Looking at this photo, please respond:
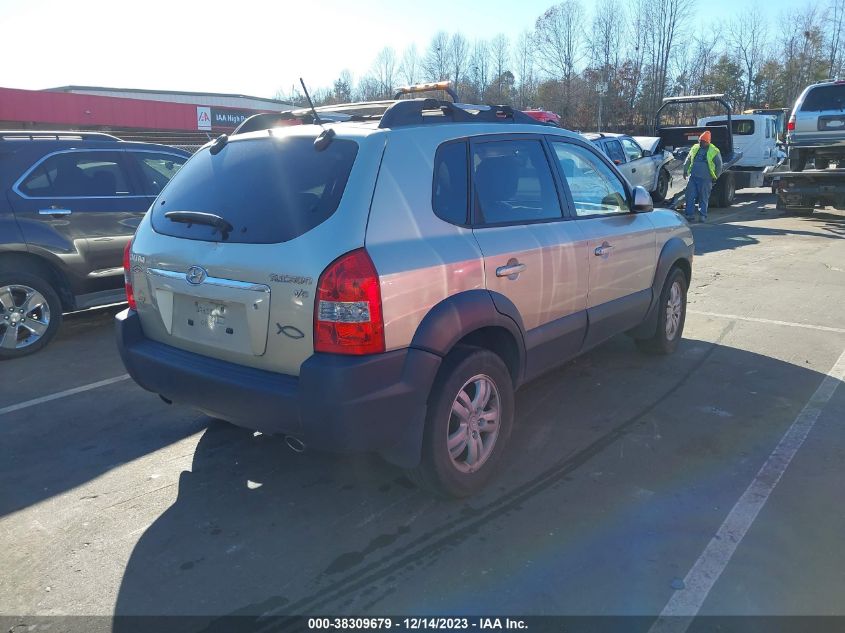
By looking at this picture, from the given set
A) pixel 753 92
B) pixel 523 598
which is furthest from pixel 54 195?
pixel 753 92

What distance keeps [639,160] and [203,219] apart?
13861 mm

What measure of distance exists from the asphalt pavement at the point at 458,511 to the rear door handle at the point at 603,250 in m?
1.09

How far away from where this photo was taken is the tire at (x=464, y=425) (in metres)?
3.22

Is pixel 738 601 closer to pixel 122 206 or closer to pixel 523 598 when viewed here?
pixel 523 598

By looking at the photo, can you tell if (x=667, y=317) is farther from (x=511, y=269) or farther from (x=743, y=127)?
(x=743, y=127)

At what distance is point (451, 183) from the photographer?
344 centimetres

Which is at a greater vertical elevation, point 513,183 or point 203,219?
point 513,183

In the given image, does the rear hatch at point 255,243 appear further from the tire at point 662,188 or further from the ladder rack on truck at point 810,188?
the tire at point 662,188

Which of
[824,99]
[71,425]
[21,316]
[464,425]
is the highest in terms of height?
[824,99]

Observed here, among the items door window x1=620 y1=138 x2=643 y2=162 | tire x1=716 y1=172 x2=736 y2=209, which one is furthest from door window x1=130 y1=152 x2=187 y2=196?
tire x1=716 y1=172 x2=736 y2=209

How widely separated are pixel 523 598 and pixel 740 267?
8.58 metres

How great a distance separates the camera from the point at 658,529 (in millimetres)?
3209

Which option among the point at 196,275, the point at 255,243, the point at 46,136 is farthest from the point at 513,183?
the point at 46,136

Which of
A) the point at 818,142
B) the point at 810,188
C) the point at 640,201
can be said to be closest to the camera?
the point at 640,201
